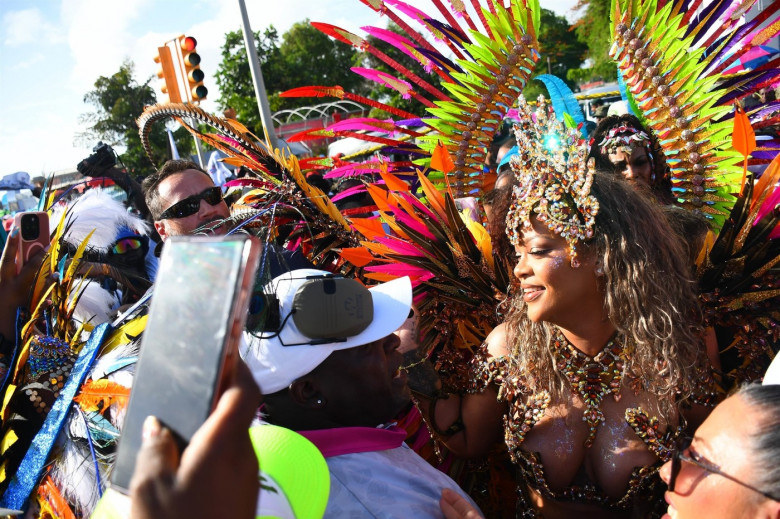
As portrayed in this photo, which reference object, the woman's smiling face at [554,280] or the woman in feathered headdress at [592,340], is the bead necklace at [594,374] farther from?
the woman's smiling face at [554,280]

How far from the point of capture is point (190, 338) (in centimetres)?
71

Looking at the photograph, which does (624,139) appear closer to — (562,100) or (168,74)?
(562,100)

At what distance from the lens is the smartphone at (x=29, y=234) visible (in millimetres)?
2145

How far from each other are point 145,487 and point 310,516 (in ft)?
1.27

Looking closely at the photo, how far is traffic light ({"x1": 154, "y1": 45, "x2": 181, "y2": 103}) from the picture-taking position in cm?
855

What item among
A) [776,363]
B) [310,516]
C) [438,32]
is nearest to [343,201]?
[438,32]

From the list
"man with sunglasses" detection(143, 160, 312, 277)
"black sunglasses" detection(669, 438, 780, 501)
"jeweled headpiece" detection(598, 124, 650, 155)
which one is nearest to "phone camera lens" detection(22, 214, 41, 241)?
"man with sunglasses" detection(143, 160, 312, 277)

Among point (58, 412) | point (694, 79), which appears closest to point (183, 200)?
point (58, 412)

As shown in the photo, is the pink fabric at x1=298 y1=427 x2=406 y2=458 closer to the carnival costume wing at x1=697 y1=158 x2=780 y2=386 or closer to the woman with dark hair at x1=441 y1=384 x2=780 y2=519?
the woman with dark hair at x1=441 y1=384 x2=780 y2=519

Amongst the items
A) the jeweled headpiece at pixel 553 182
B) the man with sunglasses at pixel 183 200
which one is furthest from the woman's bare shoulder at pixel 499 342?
the man with sunglasses at pixel 183 200

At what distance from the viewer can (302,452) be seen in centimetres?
108

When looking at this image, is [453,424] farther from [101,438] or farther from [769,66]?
[769,66]

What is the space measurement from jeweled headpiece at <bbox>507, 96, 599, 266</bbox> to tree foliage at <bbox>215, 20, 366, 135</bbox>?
22995mm

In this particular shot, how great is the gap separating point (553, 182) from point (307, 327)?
3.14 feet
